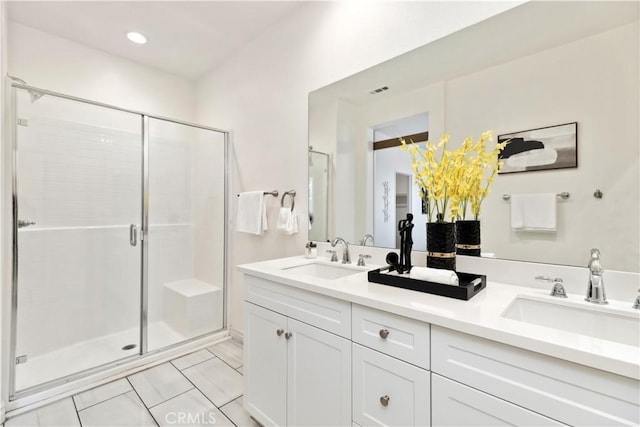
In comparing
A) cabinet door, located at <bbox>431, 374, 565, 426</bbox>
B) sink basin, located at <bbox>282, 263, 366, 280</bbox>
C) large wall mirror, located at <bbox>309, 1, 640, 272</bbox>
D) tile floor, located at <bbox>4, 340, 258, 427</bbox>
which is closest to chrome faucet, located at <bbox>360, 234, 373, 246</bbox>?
large wall mirror, located at <bbox>309, 1, 640, 272</bbox>

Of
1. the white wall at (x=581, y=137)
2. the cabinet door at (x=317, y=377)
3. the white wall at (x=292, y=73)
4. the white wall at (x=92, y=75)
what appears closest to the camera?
the white wall at (x=581, y=137)

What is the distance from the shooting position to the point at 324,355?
118cm

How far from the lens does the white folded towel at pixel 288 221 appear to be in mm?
2048

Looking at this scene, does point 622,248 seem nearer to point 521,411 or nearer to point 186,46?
point 521,411

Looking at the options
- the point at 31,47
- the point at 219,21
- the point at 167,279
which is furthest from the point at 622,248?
the point at 31,47

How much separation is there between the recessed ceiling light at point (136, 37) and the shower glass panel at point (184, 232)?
0.72 m

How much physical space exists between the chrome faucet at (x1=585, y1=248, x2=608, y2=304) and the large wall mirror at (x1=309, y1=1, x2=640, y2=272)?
0.40ft

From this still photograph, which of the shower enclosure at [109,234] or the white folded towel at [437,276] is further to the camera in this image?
the shower enclosure at [109,234]

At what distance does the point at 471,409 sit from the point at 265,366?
980mm

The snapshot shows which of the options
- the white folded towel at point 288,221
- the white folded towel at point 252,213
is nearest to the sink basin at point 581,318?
the white folded towel at point 288,221

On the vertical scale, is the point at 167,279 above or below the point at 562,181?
below

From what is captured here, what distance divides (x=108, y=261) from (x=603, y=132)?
10.7 ft

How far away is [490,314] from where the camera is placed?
0.86 meters

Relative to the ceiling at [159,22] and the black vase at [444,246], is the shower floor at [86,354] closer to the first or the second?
the black vase at [444,246]
